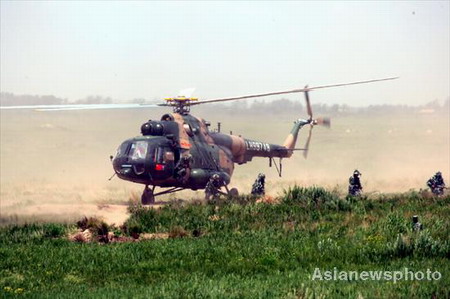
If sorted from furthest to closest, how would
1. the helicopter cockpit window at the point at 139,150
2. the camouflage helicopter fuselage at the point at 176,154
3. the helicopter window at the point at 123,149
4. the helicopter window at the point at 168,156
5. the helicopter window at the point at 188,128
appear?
the helicopter window at the point at 188,128, the helicopter window at the point at 168,156, the helicopter window at the point at 123,149, the camouflage helicopter fuselage at the point at 176,154, the helicopter cockpit window at the point at 139,150

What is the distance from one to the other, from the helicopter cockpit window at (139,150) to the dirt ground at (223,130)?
3539 mm

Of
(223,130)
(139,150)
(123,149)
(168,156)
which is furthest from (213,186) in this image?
(223,130)

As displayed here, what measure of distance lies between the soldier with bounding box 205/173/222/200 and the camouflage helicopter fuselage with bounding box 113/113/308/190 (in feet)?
0.60

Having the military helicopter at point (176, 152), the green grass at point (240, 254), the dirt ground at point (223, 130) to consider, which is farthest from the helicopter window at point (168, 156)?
the green grass at point (240, 254)

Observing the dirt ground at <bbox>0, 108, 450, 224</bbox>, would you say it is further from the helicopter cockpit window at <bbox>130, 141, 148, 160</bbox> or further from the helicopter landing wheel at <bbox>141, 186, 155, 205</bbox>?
the helicopter landing wheel at <bbox>141, 186, 155, 205</bbox>

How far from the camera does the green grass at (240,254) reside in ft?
42.8

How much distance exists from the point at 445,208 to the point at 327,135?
71.4 metres

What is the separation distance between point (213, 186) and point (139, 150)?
4.28m

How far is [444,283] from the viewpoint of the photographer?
41.2 feet

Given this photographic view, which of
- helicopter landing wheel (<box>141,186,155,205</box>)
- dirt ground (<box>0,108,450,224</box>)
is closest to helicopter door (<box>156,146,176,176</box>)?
helicopter landing wheel (<box>141,186,155,205</box>)

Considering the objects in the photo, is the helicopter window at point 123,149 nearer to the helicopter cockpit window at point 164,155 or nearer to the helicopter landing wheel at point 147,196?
the helicopter cockpit window at point 164,155

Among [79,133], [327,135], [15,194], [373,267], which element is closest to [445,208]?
[373,267]

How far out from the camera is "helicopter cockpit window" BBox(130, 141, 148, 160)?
3080 cm

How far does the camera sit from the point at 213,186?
3375 centimetres
